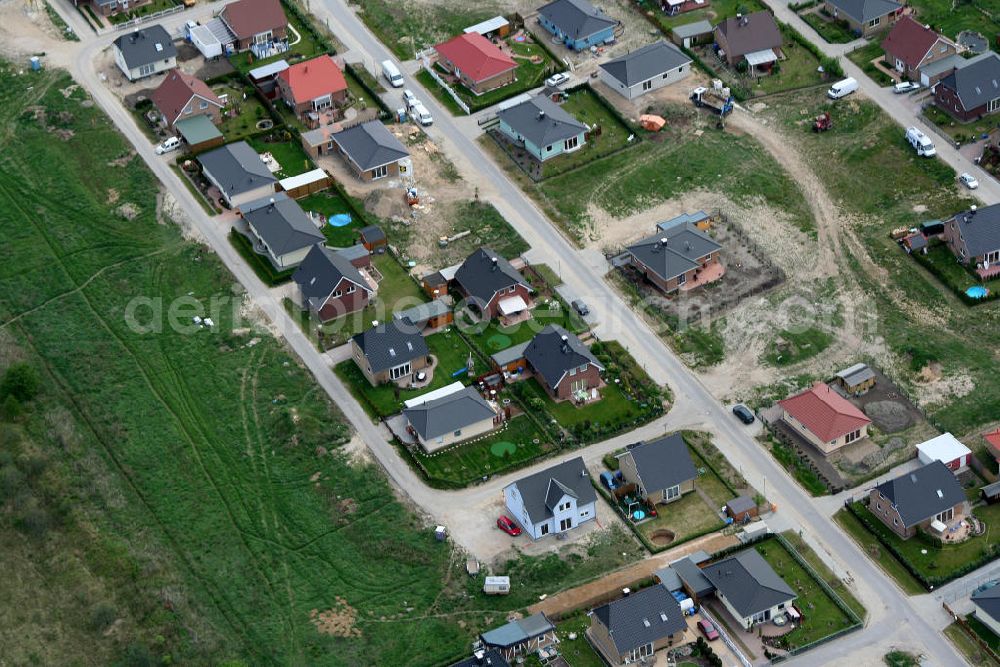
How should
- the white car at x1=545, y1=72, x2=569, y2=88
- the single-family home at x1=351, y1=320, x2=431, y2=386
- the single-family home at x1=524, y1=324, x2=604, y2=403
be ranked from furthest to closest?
the white car at x1=545, y1=72, x2=569, y2=88 → the single-family home at x1=351, y1=320, x2=431, y2=386 → the single-family home at x1=524, y1=324, x2=604, y2=403

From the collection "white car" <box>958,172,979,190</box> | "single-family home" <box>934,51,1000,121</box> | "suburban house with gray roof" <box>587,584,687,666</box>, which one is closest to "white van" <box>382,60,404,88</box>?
"single-family home" <box>934,51,1000,121</box>

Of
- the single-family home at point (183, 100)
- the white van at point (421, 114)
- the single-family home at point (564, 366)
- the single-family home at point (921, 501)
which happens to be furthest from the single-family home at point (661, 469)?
the single-family home at point (183, 100)

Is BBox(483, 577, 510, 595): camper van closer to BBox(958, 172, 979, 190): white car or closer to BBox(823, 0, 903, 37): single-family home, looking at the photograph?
BBox(958, 172, 979, 190): white car

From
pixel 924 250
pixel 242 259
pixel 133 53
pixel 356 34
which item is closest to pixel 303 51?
pixel 356 34

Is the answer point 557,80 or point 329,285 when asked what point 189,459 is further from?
point 557,80

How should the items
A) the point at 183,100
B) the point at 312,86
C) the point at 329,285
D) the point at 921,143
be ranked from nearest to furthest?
1. the point at 329,285
2. the point at 921,143
3. the point at 183,100
4. the point at 312,86

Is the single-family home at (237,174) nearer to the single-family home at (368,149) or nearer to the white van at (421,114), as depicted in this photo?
the single-family home at (368,149)

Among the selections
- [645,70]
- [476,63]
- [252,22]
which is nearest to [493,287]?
[476,63]
